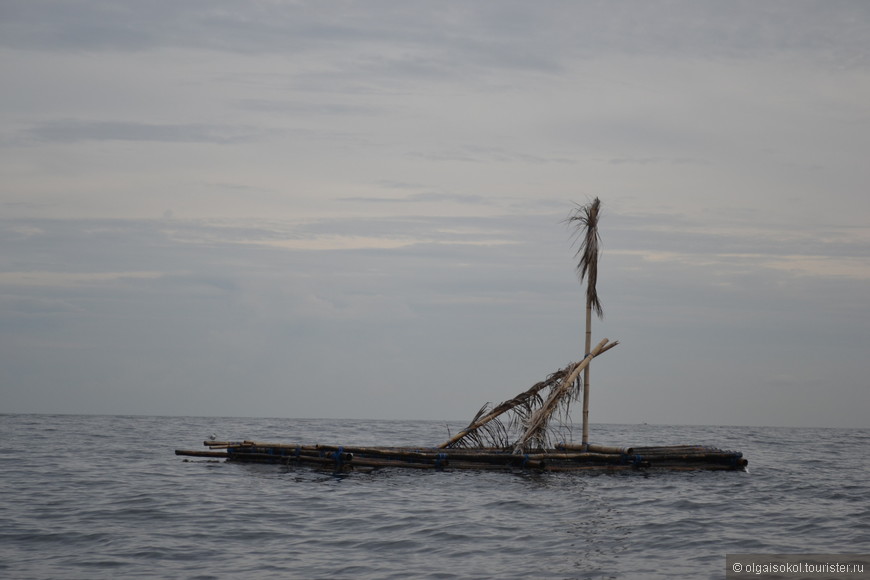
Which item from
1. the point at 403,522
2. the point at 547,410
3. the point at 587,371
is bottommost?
the point at 403,522

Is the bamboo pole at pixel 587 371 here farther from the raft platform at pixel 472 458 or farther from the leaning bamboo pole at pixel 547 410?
the raft platform at pixel 472 458

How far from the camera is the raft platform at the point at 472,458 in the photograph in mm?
27984

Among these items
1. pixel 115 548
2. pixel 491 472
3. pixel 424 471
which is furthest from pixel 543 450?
pixel 115 548

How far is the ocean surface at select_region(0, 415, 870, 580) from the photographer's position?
16.2 meters

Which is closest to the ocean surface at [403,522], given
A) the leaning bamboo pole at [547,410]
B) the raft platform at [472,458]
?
the raft platform at [472,458]

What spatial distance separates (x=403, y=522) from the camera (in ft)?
67.4

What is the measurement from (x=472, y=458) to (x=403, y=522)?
823 centimetres

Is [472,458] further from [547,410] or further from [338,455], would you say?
[338,455]

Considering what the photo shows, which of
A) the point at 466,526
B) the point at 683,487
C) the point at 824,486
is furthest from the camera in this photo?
the point at 824,486

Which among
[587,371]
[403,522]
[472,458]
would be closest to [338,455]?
[472,458]

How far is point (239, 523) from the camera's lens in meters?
20.2

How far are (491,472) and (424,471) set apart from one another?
2500 millimetres

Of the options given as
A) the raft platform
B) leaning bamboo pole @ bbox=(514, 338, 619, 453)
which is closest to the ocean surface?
the raft platform

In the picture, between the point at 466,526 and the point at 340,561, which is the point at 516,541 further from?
the point at 340,561
